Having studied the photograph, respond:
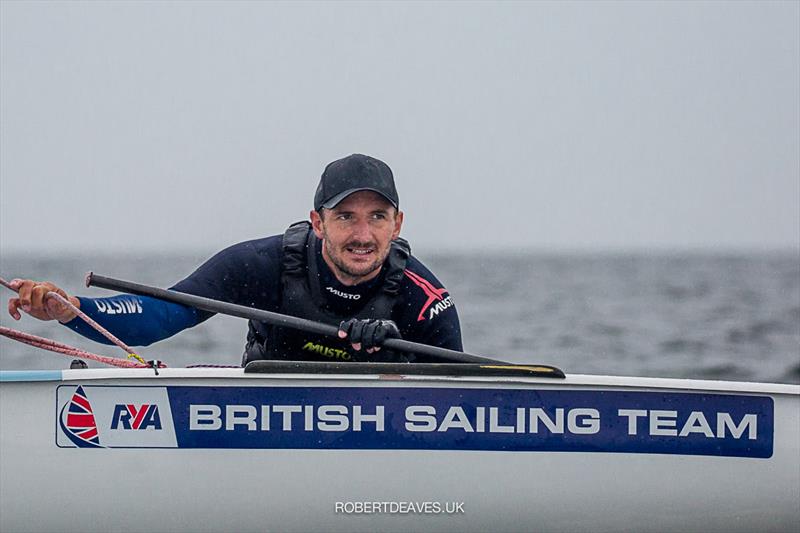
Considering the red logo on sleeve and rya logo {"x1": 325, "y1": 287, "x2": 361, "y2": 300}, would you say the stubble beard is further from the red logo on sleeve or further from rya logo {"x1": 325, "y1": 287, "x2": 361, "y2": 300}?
the red logo on sleeve

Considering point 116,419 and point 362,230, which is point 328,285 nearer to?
point 362,230

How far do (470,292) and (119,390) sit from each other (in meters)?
31.4

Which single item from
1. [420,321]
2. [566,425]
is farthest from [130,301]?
[566,425]

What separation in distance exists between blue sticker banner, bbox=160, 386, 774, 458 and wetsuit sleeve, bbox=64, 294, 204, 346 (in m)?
0.82

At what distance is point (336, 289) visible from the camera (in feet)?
16.5

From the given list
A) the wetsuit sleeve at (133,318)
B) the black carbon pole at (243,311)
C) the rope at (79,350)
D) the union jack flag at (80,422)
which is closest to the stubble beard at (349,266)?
the black carbon pole at (243,311)

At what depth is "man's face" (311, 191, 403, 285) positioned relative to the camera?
4832mm

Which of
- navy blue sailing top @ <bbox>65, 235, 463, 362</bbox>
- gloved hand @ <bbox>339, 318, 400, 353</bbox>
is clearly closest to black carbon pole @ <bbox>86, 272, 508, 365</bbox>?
gloved hand @ <bbox>339, 318, 400, 353</bbox>

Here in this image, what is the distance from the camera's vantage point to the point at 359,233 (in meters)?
4.88

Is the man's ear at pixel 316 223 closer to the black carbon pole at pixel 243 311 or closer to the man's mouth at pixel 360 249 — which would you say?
the man's mouth at pixel 360 249

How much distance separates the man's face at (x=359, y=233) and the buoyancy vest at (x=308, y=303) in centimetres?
11

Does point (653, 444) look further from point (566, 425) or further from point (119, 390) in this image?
point (119, 390)

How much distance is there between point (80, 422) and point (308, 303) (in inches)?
46.6

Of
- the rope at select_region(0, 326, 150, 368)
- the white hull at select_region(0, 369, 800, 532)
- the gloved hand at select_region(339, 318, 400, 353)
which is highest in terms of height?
the gloved hand at select_region(339, 318, 400, 353)
